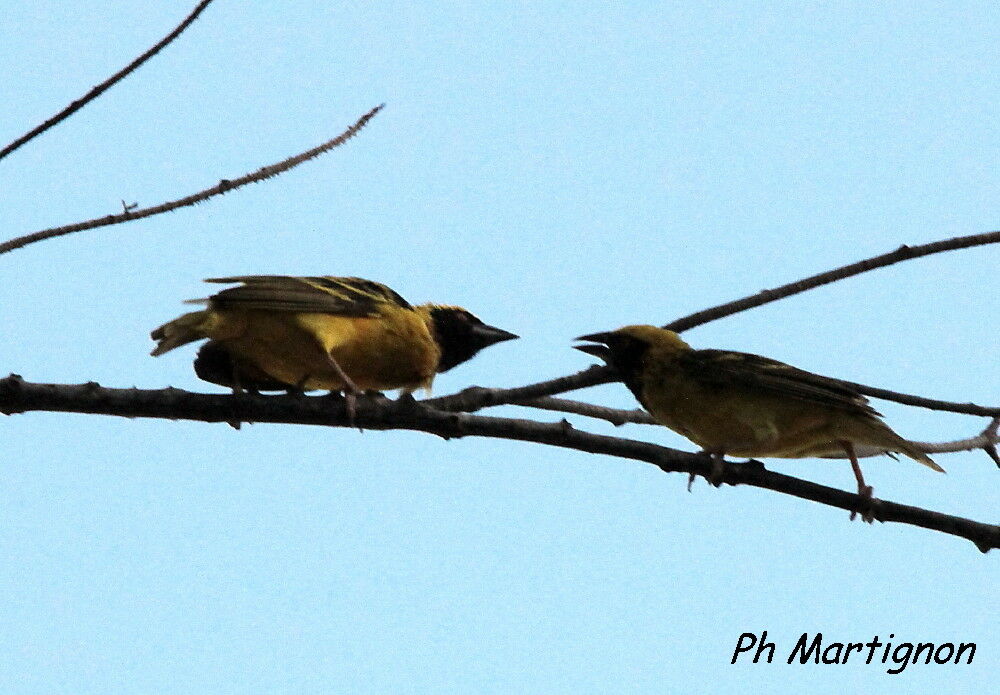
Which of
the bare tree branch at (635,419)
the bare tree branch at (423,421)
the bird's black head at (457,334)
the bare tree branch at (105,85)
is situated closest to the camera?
the bare tree branch at (105,85)

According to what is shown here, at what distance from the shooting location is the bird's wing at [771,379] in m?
4.68

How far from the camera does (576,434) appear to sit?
3.44m

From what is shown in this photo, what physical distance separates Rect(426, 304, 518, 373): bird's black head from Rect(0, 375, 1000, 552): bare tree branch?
5.91ft

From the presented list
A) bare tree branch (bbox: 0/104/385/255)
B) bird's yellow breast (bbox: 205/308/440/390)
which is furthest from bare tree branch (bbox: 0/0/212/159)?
bird's yellow breast (bbox: 205/308/440/390)

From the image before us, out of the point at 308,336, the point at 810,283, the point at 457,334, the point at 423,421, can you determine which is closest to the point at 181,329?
the point at 308,336

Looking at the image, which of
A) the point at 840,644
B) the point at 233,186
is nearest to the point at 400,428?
the point at 233,186

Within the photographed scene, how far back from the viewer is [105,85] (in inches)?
120

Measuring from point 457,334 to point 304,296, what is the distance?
104 cm

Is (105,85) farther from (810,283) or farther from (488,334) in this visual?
(488,334)

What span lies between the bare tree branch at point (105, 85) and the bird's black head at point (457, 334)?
2803 millimetres

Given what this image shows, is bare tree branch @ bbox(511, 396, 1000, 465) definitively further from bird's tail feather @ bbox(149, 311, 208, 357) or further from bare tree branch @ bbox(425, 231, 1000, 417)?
bird's tail feather @ bbox(149, 311, 208, 357)

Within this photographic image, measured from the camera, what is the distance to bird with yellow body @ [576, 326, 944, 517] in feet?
15.3

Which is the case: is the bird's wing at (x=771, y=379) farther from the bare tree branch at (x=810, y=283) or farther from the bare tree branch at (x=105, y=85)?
the bare tree branch at (x=105, y=85)

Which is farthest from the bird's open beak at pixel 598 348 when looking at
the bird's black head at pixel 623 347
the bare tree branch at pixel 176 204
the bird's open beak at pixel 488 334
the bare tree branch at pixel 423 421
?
the bare tree branch at pixel 176 204
